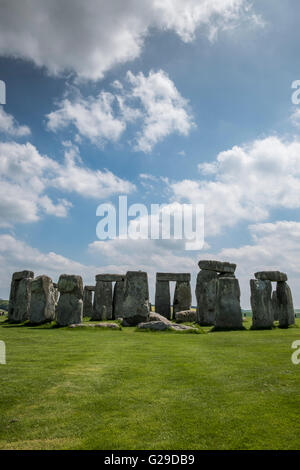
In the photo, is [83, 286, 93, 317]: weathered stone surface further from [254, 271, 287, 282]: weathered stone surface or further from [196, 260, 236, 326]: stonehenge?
[254, 271, 287, 282]: weathered stone surface

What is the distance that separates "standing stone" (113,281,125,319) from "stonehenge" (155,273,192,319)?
9.28 feet

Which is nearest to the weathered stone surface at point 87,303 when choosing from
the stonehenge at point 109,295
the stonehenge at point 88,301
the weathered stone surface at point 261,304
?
the stonehenge at point 88,301

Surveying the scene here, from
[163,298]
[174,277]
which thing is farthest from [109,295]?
[174,277]

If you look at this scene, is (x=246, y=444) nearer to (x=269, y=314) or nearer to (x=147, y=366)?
(x=147, y=366)

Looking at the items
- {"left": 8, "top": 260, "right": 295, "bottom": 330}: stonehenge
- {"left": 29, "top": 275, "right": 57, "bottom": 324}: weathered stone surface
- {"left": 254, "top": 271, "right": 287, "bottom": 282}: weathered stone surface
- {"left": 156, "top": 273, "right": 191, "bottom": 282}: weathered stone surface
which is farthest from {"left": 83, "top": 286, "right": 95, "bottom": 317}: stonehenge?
{"left": 254, "top": 271, "right": 287, "bottom": 282}: weathered stone surface

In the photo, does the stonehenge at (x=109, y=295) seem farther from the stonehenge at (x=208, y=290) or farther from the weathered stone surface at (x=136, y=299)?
the weathered stone surface at (x=136, y=299)

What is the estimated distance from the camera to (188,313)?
23.3 metres

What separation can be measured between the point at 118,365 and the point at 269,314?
38.4 ft

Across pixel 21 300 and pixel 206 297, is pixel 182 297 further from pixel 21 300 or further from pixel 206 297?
pixel 21 300

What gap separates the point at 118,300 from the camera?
2712 centimetres

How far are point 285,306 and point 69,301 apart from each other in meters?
11.1

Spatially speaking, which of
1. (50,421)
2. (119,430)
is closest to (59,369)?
(50,421)

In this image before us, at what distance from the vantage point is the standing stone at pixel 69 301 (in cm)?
1598

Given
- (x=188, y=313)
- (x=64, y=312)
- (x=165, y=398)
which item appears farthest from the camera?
(x=188, y=313)
